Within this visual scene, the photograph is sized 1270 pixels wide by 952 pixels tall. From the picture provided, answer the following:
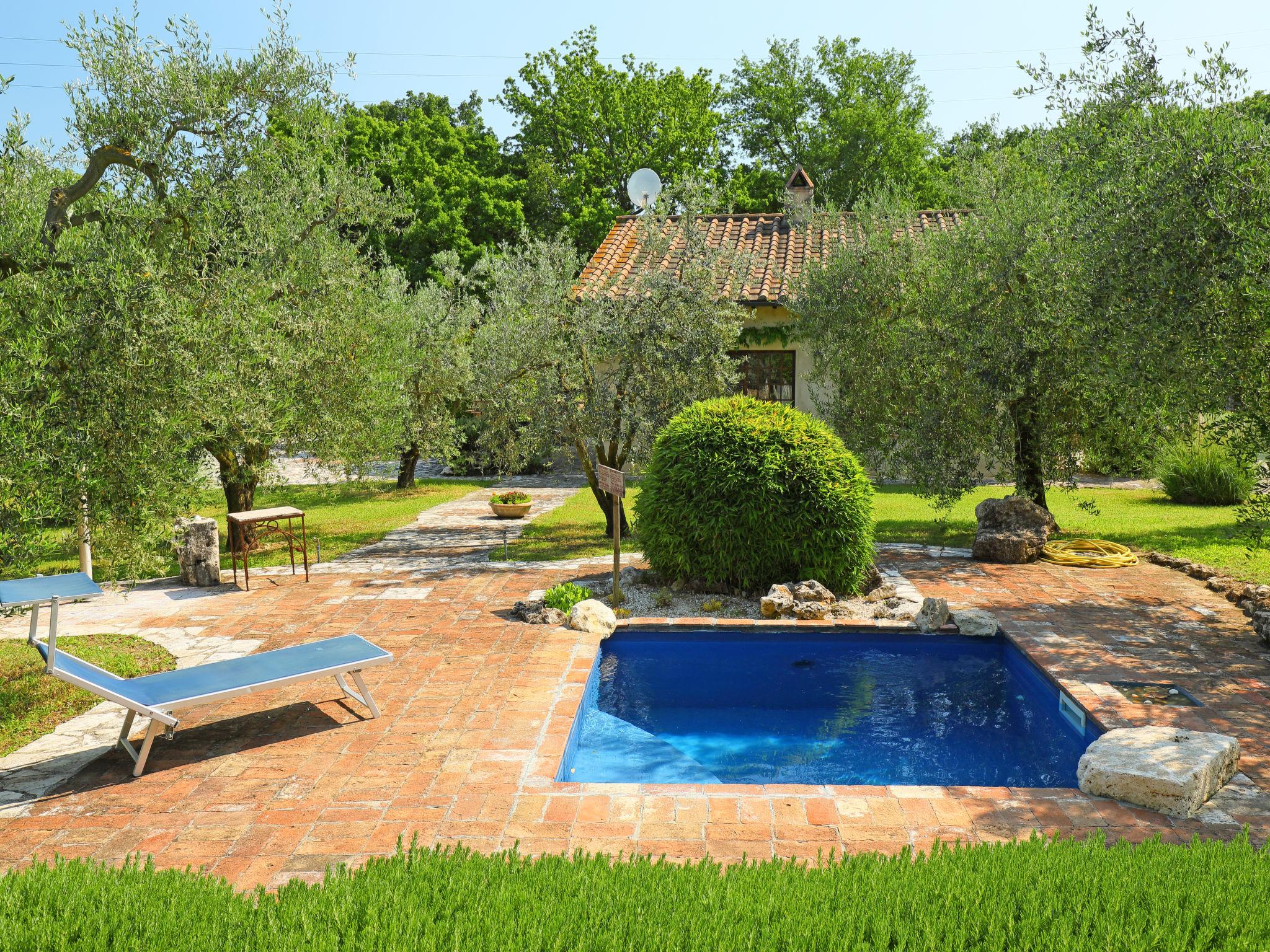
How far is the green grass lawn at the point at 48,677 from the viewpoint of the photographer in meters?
6.73

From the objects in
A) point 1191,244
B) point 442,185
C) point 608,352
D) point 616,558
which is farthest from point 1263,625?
point 442,185

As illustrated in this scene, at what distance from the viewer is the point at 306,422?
11.8 m

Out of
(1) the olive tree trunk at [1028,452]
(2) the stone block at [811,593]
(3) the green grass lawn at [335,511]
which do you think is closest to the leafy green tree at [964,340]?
(1) the olive tree trunk at [1028,452]

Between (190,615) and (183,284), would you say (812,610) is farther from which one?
(183,284)

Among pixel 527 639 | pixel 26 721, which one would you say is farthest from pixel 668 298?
pixel 26 721

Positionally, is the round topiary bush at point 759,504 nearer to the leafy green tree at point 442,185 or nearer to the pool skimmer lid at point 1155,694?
the pool skimmer lid at point 1155,694

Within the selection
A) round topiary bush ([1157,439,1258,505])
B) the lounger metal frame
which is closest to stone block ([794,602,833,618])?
the lounger metal frame

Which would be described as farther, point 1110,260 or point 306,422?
point 306,422

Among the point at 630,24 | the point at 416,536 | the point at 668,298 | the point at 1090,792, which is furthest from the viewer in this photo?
the point at 416,536

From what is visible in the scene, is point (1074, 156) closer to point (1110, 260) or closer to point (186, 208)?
point (1110, 260)

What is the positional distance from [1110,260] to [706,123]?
30.2 m

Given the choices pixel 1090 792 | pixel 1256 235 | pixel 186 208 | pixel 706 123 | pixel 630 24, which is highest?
pixel 706 123

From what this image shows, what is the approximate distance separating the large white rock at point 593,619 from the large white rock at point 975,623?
10.9ft

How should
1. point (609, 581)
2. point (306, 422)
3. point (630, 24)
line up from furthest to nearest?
1. point (630, 24)
2. point (306, 422)
3. point (609, 581)
